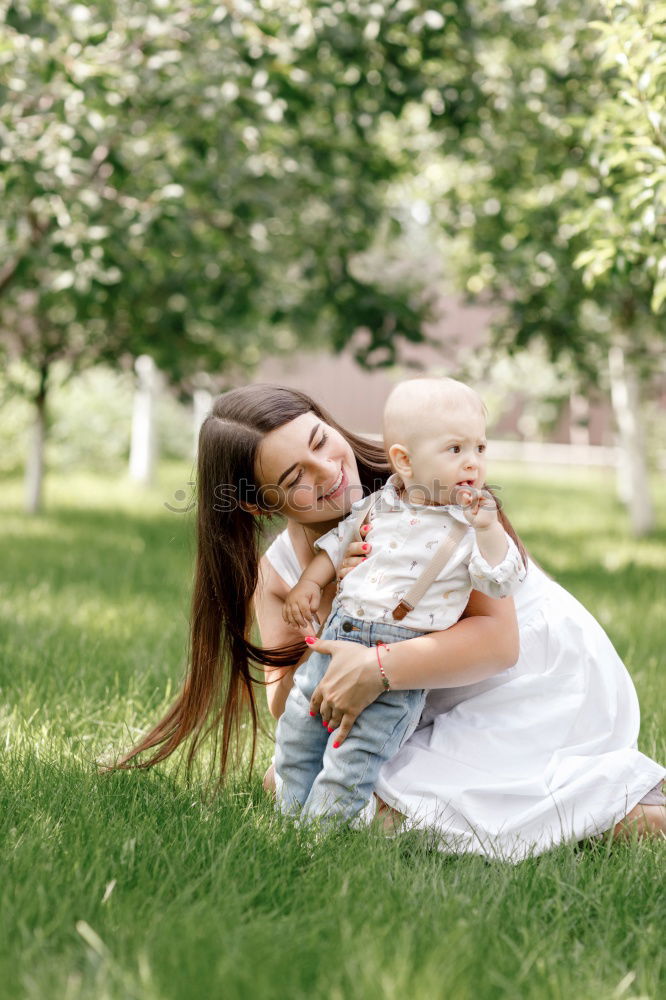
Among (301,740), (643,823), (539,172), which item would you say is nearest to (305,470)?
(301,740)

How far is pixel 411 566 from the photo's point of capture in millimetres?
2314

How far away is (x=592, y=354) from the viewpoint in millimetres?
8078

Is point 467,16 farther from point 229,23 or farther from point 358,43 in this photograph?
point 229,23

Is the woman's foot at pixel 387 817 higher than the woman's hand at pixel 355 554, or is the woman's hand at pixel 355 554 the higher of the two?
the woman's hand at pixel 355 554

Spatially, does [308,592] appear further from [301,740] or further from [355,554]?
[301,740]

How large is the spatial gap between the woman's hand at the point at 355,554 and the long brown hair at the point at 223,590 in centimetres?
28

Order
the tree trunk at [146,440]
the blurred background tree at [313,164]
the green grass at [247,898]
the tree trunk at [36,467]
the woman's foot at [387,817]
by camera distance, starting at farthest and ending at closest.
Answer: the tree trunk at [146,440], the tree trunk at [36,467], the blurred background tree at [313,164], the woman's foot at [387,817], the green grass at [247,898]

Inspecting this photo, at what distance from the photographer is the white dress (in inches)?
91.0

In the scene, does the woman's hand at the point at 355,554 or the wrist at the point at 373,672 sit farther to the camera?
the woman's hand at the point at 355,554

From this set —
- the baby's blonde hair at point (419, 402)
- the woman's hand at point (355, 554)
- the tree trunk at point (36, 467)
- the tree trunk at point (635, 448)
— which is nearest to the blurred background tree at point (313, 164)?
the tree trunk at point (36, 467)

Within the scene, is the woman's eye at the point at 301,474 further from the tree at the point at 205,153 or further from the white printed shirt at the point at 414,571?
the tree at the point at 205,153

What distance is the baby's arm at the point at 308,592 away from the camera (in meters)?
2.48

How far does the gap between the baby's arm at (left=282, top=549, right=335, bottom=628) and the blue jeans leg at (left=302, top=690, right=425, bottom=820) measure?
0.28 meters

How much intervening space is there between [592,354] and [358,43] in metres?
3.55
